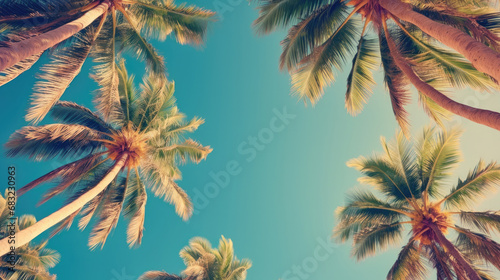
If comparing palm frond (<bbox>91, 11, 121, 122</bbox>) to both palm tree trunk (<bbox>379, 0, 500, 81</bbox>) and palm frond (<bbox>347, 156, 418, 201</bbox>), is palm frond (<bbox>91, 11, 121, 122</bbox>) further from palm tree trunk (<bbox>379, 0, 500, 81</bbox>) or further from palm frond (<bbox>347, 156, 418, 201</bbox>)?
palm frond (<bbox>347, 156, 418, 201</bbox>)

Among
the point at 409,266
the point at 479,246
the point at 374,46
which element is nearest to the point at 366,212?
the point at 409,266

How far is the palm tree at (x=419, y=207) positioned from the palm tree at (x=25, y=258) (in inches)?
488

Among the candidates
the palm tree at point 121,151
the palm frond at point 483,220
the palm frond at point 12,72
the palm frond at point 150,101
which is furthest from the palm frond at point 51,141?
the palm frond at point 483,220

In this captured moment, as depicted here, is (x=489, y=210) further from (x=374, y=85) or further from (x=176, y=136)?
(x=176, y=136)

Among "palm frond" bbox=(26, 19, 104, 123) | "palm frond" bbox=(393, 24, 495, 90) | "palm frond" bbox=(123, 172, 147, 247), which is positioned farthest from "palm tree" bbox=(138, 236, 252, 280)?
"palm frond" bbox=(393, 24, 495, 90)

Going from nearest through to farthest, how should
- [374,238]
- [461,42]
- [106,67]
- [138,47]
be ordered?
[461,42]
[106,67]
[374,238]
[138,47]

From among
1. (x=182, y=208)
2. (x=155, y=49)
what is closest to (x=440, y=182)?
(x=182, y=208)

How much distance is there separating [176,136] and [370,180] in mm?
8100

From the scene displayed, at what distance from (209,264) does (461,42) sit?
9.98 metres

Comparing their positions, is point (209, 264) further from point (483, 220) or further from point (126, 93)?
point (483, 220)

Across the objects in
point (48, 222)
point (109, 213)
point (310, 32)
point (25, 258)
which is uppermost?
point (310, 32)

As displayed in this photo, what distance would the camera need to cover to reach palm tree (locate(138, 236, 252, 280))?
1049 cm

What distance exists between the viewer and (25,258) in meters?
13.0

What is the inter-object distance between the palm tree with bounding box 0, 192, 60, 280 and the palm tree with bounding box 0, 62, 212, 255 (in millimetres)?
3294
